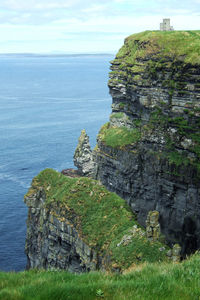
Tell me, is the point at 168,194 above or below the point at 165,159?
below

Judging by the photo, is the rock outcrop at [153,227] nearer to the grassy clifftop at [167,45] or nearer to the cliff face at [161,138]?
the cliff face at [161,138]

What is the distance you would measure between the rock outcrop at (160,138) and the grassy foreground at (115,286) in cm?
4291

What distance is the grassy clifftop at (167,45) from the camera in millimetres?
64681

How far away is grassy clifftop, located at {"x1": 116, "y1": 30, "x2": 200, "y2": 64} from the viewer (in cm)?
6468

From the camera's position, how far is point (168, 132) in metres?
65.6

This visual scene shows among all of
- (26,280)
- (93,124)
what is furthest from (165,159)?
(93,124)

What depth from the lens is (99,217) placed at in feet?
152

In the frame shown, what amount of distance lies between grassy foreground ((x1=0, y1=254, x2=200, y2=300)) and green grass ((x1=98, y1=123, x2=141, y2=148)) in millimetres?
58082

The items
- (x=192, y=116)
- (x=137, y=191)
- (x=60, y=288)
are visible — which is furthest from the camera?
(x=137, y=191)

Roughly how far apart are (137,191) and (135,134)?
11.6 metres

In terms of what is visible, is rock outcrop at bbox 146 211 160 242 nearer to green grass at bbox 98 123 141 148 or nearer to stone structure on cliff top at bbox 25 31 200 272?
stone structure on cliff top at bbox 25 31 200 272

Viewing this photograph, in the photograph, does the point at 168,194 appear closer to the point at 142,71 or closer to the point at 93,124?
the point at 142,71

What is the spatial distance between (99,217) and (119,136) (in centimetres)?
3591

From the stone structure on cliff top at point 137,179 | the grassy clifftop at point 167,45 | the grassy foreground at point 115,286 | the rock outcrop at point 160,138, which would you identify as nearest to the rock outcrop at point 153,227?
the stone structure on cliff top at point 137,179
